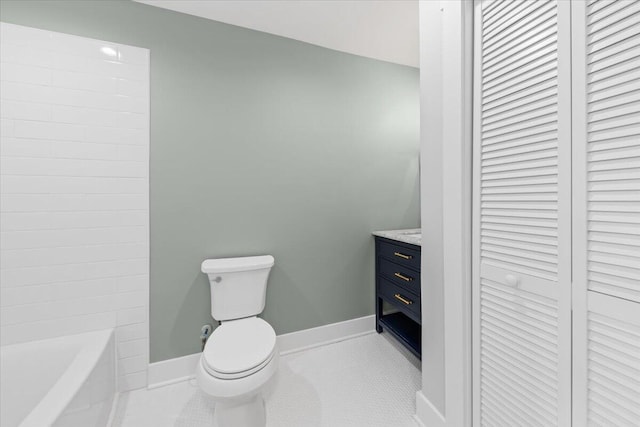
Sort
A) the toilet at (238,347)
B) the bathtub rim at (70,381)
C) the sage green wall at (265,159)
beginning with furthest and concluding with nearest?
1. the sage green wall at (265,159)
2. the toilet at (238,347)
3. the bathtub rim at (70,381)

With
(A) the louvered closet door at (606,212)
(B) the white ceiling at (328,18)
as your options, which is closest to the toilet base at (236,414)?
(A) the louvered closet door at (606,212)

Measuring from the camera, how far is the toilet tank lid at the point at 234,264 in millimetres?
1697

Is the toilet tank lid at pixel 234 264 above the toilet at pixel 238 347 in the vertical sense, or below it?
above

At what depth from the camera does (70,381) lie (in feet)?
3.77

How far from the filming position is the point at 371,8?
1.77 meters

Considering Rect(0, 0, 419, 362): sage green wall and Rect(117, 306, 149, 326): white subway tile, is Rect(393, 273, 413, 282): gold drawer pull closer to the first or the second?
Rect(0, 0, 419, 362): sage green wall

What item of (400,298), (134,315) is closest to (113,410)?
(134,315)

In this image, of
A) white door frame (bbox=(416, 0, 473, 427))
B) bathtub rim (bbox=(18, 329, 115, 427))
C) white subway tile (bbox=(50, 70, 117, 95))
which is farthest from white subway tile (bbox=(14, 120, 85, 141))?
white door frame (bbox=(416, 0, 473, 427))

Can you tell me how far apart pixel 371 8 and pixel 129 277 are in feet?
7.48

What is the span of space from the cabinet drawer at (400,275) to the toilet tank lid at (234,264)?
0.91 meters

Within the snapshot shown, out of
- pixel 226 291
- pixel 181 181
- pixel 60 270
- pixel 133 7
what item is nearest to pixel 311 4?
pixel 133 7

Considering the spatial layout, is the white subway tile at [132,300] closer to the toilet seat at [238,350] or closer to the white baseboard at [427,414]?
the toilet seat at [238,350]

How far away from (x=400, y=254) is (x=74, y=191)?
6.76 feet

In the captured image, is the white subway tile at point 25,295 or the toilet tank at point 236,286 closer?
the white subway tile at point 25,295
